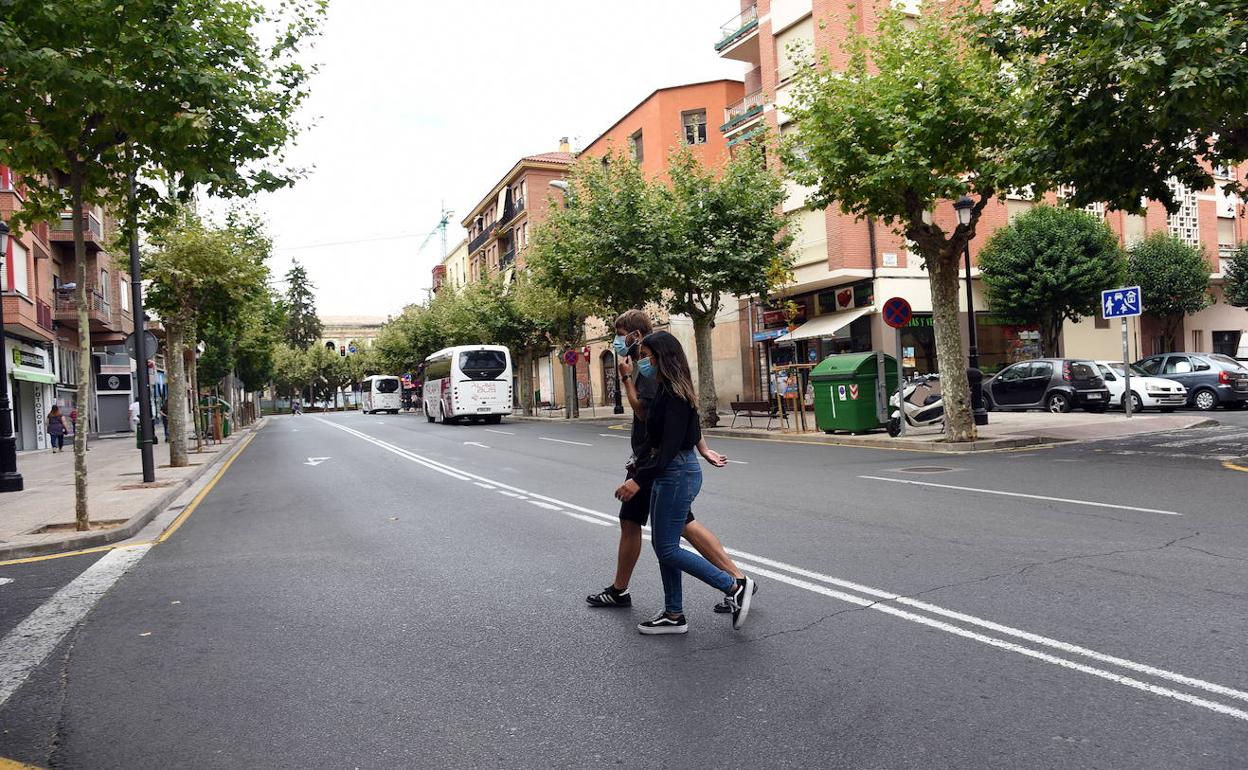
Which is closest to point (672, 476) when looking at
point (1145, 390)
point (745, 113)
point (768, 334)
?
point (1145, 390)

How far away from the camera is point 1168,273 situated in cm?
3131

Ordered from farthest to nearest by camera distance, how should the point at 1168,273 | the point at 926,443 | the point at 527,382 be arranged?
the point at 527,382 < the point at 1168,273 < the point at 926,443

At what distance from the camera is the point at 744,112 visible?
109 ft

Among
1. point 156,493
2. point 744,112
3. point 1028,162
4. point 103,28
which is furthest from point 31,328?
point 1028,162

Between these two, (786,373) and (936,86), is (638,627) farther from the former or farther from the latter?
(786,373)

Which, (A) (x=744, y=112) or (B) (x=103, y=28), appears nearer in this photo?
(B) (x=103, y=28)

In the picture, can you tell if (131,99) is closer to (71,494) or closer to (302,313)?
(71,494)

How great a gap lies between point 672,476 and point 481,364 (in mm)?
32375

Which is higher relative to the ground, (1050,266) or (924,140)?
(924,140)

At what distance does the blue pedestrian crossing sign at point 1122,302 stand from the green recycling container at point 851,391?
15.9 feet

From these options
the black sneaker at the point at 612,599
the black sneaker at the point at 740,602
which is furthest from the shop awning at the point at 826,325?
the black sneaker at the point at 740,602

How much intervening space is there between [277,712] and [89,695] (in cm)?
106

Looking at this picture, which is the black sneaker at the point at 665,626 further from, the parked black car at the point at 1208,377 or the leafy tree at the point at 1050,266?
the leafy tree at the point at 1050,266

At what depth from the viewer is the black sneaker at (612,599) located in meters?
5.46
